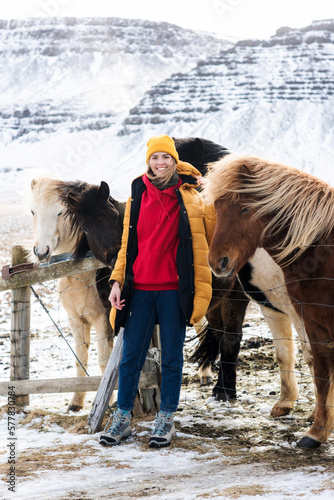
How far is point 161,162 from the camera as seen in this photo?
3.10 m

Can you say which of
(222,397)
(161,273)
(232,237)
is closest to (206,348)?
(222,397)

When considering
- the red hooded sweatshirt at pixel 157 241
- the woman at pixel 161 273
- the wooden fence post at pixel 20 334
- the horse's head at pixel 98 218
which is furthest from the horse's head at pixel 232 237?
the wooden fence post at pixel 20 334

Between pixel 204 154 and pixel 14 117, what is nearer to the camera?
pixel 204 154

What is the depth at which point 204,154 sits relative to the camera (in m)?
4.37

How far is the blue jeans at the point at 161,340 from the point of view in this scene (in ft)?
10.2

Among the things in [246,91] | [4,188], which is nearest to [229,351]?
[4,188]

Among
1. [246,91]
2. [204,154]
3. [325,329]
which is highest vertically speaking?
[246,91]

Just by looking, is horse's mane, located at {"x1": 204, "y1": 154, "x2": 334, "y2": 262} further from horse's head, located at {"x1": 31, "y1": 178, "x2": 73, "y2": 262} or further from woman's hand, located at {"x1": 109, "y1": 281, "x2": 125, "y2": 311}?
horse's head, located at {"x1": 31, "y1": 178, "x2": 73, "y2": 262}

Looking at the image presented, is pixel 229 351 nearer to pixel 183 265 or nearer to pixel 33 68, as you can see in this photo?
pixel 183 265

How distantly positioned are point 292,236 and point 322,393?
1009mm

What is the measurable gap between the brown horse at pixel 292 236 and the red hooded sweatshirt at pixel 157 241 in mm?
289

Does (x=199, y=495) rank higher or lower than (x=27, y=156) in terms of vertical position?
lower

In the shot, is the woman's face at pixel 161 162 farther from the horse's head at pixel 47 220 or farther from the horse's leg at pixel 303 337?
the horse's leg at pixel 303 337

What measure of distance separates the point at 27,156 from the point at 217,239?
116 metres
